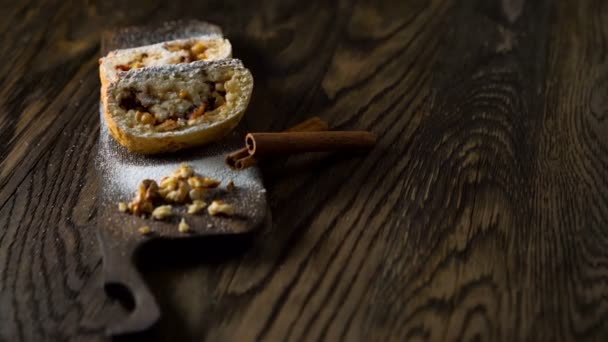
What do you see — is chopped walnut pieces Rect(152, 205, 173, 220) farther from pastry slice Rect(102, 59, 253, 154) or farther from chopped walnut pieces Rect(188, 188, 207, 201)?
pastry slice Rect(102, 59, 253, 154)

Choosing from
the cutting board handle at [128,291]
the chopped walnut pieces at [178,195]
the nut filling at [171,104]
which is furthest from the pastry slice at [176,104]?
the cutting board handle at [128,291]

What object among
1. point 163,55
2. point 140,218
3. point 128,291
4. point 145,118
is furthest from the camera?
point 163,55

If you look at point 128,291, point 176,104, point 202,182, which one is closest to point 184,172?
point 202,182

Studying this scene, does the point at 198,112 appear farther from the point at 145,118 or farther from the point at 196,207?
the point at 196,207

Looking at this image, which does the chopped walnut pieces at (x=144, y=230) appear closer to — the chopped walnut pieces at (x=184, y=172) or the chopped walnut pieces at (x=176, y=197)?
the chopped walnut pieces at (x=176, y=197)

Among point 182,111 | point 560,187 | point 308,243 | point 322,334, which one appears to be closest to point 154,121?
point 182,111

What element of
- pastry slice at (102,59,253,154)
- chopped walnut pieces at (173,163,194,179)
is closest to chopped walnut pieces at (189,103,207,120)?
pastry slice at (102,59,253,154)

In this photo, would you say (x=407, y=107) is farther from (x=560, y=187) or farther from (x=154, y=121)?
(x=154, y=121)
